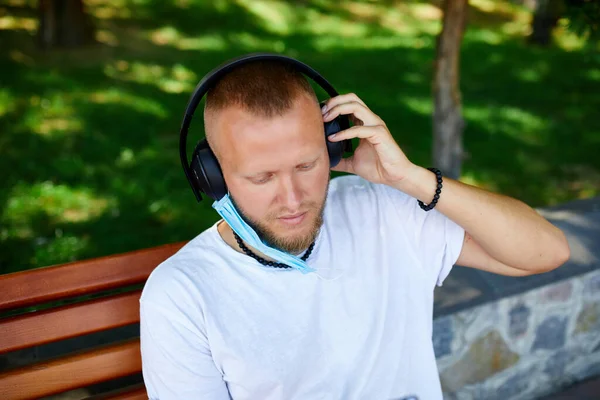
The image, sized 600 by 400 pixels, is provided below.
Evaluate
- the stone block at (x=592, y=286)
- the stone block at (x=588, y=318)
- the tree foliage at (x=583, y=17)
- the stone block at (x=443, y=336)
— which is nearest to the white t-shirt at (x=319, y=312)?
the stone block at (x=443, y=336)

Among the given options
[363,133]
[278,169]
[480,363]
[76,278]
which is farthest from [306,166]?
[480,363]

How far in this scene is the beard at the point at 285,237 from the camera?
2.11 metres

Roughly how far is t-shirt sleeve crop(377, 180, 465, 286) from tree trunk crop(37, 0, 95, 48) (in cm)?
747

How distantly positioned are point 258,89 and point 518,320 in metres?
1.87

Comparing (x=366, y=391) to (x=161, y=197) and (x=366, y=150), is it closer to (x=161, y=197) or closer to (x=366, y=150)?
(x=366, y=150)

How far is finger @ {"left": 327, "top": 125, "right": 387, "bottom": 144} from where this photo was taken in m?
2.13

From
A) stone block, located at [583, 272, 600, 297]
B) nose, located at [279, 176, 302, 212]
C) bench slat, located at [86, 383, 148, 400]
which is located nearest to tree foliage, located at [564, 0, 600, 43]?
stone block, located at [583, 272, 600, 297]

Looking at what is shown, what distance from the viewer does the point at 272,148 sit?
2016 millimetres

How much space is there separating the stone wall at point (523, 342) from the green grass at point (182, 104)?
6.46 feet

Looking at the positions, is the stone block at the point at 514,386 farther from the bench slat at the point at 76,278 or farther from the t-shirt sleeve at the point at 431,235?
the bench slat at the point at 76,278

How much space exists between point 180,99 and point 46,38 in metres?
2.79

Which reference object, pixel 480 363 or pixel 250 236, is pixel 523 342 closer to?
pixel 480 363

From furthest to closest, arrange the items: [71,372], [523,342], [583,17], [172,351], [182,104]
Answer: [182,104] → [583,17] → [523,342] → [71,372] → [172,351]

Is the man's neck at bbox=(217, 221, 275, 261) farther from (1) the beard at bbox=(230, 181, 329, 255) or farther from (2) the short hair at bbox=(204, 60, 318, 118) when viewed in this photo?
(2) the short hair at bbox=(204, 60, 318, 118)
